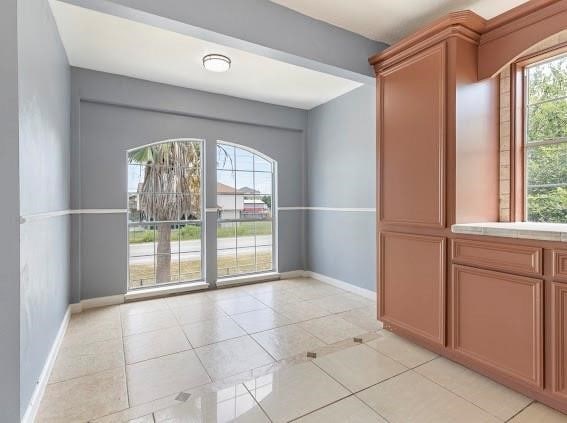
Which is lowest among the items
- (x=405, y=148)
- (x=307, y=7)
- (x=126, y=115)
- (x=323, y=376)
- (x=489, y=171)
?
(x=323, y=376)

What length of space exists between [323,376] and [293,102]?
385cm

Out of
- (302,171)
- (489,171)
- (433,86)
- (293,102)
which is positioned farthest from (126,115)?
(489,171)

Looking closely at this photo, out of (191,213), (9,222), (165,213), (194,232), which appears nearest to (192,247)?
(194,232)

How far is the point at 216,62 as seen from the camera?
3.08 metres

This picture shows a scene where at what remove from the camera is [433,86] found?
7.83 feet

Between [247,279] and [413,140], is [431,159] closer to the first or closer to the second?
[413,140]

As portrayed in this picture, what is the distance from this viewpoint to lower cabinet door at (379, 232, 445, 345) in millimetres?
2387

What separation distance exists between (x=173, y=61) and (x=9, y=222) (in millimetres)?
2475

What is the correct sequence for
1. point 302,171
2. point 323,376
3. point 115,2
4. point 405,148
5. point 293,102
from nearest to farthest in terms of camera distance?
point 115,2
point 323,376
point 405,148
point 293,102
point 302,171

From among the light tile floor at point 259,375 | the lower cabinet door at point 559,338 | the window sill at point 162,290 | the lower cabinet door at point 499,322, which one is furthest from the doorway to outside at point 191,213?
the lower cabinet door at point 559,338

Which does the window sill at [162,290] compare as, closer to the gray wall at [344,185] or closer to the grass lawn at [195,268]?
the grass lawn at [195,268]

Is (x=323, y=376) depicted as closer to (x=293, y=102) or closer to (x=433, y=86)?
(x=433, y=86)

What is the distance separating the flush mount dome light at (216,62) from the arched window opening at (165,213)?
1325mm

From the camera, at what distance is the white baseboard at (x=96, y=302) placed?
3424 mm
